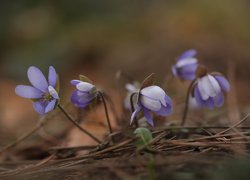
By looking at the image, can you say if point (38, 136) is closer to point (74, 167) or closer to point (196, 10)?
point (74, 167)

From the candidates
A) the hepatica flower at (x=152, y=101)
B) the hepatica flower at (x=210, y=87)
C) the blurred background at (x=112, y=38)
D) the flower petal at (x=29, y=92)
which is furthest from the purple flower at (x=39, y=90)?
the blurred background at (x=112, y=38)

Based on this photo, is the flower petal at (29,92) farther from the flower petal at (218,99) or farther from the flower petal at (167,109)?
the flower petal at (218,99)

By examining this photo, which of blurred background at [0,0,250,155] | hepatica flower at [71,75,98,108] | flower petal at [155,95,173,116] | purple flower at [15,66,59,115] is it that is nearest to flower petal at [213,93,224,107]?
flower petal at [155,95,173,116]

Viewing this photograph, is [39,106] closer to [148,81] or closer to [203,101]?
[148,81]

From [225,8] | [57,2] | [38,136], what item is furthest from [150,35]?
[38,136]

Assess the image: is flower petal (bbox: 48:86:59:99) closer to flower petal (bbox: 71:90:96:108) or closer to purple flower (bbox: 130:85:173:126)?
flower petal (bbox: 71:90:96:108)

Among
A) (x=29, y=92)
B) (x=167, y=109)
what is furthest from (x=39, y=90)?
(x=167, y=109)
